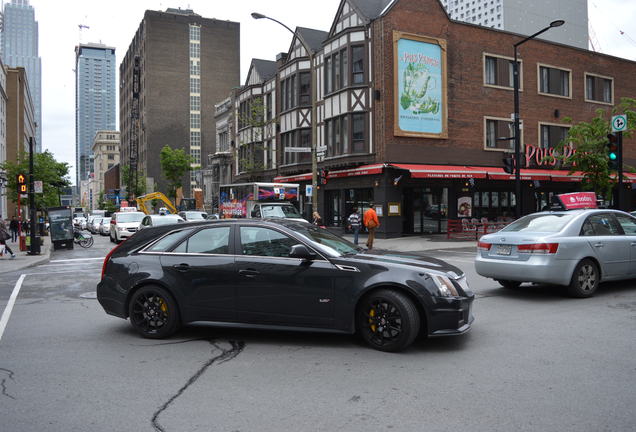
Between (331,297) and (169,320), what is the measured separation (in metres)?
2.09

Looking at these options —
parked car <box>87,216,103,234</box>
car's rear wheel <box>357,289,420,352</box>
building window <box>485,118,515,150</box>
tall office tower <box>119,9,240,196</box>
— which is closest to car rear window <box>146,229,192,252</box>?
car's rear wheel <box>357,289,420,352</box>

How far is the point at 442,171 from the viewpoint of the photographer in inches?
1042

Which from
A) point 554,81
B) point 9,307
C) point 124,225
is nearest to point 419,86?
point 554,81

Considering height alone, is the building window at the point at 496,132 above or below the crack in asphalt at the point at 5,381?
above

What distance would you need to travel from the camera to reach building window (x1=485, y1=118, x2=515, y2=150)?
101ft

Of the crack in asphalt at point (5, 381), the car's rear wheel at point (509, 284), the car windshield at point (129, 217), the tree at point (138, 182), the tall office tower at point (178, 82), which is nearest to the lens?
the crack in asphalt at point (5, 381)

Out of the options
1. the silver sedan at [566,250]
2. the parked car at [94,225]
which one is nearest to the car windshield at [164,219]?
the silver sedan at [566,250]

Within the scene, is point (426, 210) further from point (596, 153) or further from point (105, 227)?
point (105, 227)

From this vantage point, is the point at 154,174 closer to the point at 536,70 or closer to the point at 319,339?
the point at 536,70

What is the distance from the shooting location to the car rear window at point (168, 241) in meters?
6.70

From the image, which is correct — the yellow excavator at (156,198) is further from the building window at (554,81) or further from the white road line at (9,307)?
the white road line at (9,307)

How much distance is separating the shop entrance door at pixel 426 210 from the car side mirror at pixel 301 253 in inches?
900

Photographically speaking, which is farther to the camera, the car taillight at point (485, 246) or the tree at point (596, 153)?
the tree at point (596, 153)

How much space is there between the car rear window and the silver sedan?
556cm
